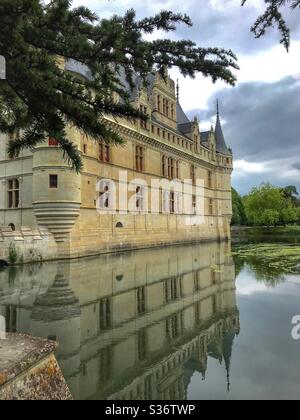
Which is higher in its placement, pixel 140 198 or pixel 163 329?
pixel 140 198

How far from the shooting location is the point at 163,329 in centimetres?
723

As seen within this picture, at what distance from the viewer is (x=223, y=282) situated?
1225 cm

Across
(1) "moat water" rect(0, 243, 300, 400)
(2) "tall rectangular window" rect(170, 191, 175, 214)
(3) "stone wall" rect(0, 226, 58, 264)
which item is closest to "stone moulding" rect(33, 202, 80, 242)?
(3) "stone wall" rect(0, 226, 58, 264)

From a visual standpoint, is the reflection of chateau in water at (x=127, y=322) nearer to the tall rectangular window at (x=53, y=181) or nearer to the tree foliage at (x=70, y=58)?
the tree foliage at (x=70, y=58)

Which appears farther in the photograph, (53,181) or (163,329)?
(53,181)

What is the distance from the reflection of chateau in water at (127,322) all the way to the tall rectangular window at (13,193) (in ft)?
21.1

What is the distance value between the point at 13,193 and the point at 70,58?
56.3 ft

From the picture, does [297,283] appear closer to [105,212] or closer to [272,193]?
[105,212]

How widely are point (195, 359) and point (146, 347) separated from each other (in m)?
0.90

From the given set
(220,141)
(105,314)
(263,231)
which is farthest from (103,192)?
(263,231)

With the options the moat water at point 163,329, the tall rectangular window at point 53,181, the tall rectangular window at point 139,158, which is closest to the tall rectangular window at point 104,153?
the tall rectangular window at point 139,158

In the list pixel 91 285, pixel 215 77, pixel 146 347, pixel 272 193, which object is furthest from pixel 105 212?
pixel 272 193

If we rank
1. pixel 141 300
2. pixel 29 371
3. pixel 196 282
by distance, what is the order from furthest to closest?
pixel 196 282 < pixel 141 300 < pixel 29 371

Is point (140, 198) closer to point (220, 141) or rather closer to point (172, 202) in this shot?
point (172, 202)
